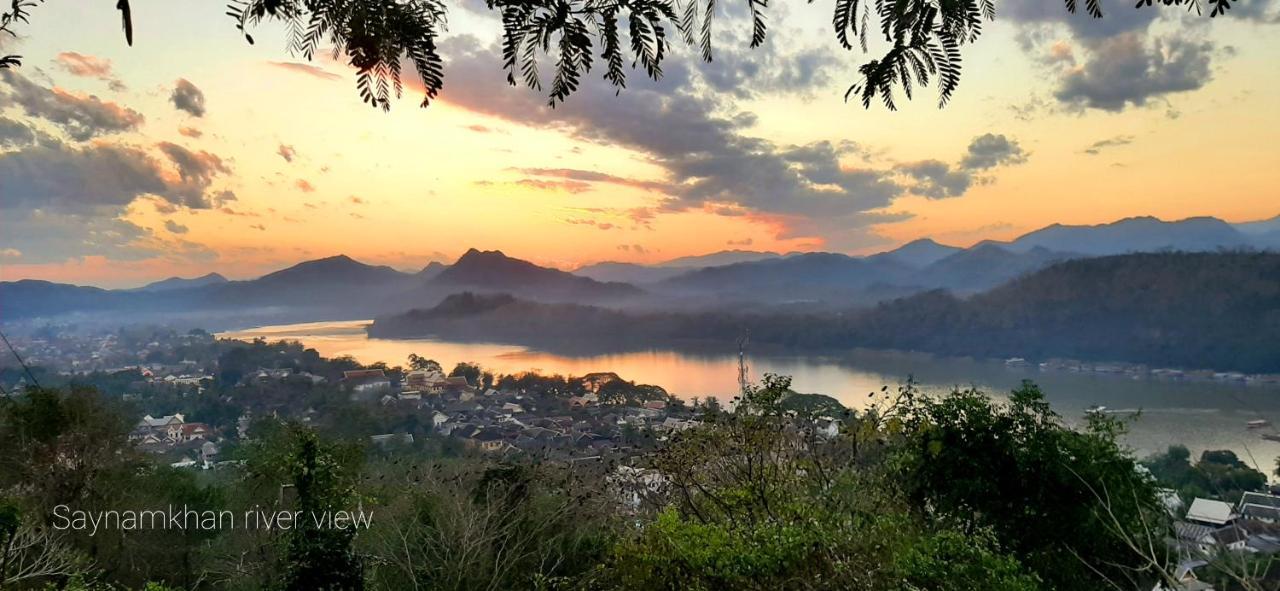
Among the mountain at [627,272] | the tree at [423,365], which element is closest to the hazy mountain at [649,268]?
the mountain at [627,272]

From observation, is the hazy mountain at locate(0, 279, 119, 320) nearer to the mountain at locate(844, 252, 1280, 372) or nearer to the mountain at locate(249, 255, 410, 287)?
the mountain at locate(249, 255, 410, 287)

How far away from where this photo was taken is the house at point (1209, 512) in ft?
14.8

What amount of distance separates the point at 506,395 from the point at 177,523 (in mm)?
11164

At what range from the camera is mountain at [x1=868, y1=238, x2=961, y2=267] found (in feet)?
138

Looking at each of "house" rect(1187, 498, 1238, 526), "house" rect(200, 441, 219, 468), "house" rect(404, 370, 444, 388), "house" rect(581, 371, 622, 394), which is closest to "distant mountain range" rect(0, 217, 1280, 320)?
"house" rect(581, 371, 622, 394)

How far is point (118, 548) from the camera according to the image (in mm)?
6336

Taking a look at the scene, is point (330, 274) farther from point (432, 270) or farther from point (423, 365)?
point (423, 365)

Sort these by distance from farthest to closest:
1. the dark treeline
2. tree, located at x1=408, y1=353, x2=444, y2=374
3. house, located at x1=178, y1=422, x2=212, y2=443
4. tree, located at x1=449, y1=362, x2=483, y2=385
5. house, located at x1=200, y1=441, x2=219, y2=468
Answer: tree, located at x1=408, y1=353, x2=444, y2=374 < tree, located at x1=449, y1=362, x2=483, y2=385 < the dark treeline < house, located at x1=178, y1=422, x2=212, y2=443 < house, located at x1=200, y1=441, x2=219, y2=468

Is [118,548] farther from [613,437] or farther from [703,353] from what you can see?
[703,353]

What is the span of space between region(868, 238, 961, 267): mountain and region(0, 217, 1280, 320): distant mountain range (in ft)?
0.32

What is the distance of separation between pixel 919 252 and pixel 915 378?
113ft

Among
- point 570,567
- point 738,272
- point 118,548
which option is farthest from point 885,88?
point 738,272

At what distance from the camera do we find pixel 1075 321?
18969 millimetres

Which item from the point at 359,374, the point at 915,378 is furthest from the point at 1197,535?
the point at 359,374
